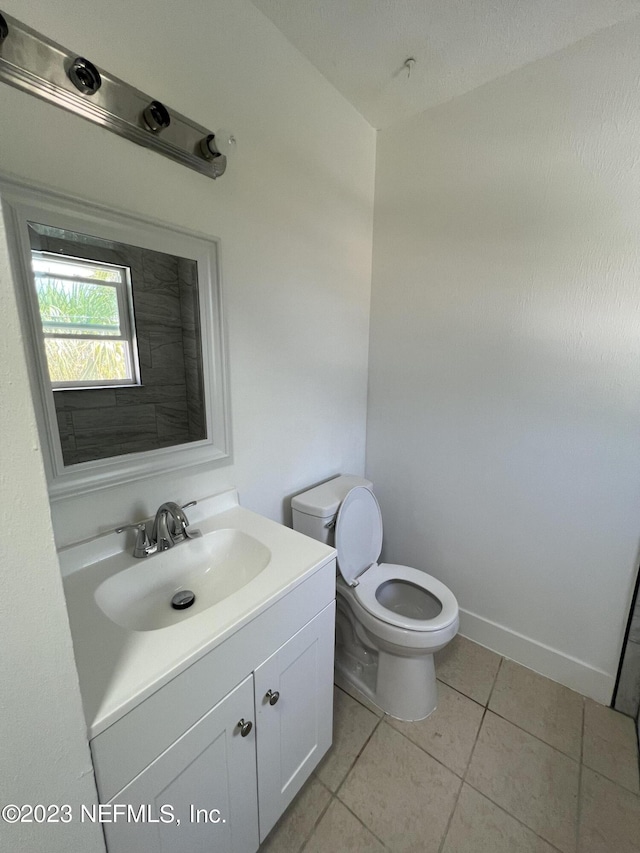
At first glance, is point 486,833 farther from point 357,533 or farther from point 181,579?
point 181,579

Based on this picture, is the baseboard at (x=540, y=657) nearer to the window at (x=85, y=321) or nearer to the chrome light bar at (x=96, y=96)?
the window at (x=85, y=321)

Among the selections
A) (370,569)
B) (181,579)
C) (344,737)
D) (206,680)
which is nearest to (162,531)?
(181,579)

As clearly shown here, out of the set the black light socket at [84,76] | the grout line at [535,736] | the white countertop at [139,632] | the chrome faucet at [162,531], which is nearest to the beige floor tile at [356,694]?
the grout line at [535,736]

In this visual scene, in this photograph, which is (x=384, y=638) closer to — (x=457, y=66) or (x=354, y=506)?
(x=354, y=506)

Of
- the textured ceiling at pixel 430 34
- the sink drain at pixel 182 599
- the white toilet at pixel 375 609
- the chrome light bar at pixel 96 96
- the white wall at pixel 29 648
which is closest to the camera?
the white wall at pixel 29 648

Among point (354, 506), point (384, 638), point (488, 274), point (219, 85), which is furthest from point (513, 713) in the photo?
point (219, 85)

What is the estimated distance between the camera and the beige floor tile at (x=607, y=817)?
1.03 metres

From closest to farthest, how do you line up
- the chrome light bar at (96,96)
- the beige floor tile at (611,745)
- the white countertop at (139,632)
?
1. the white countertop at (139,632)
2. the chrome light bar at (96,96)
3. the beige floor tile at (611,745)

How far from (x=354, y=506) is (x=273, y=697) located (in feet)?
2.56

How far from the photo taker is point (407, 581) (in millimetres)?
1583

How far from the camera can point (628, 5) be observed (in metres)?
1.09

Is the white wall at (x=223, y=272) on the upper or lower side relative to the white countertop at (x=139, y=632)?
upper

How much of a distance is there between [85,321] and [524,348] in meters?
1.56

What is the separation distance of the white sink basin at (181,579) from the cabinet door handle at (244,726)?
0.28m
